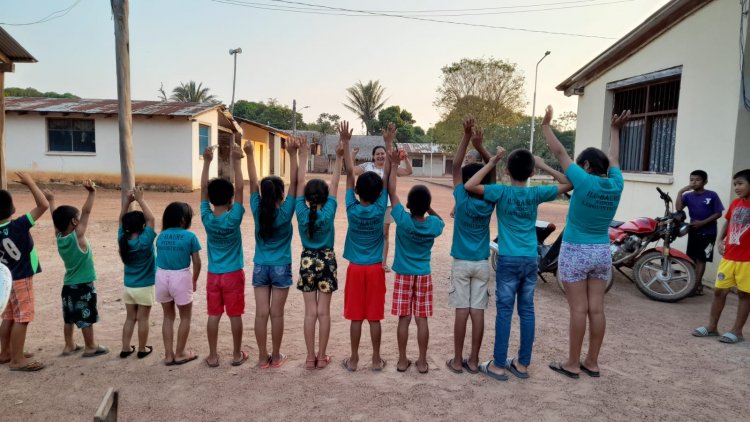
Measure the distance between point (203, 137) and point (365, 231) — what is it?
17.9m

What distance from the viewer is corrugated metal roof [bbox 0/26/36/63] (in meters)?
7.68

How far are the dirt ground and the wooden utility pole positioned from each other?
362 centimetres

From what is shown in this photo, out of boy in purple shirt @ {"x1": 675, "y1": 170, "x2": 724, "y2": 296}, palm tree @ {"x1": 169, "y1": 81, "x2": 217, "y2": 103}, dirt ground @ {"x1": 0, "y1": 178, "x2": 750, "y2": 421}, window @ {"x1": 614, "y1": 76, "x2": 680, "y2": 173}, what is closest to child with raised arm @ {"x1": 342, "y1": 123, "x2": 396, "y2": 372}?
dirt ground @ {"x1": 0, "y1": 178, "x2": 750, "y2": 421}

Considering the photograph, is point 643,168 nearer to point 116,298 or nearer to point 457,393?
point 457,393

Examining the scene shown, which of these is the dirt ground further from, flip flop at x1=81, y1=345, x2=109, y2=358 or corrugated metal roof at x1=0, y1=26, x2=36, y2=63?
corrugated metal roof at x1=0, y1=26, x2=36, y2=63

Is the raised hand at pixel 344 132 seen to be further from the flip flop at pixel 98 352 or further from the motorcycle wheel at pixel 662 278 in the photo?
the motorcycle wheel at pixel 662 278

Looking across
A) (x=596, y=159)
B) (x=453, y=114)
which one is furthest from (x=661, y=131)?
(x=453, y=114)

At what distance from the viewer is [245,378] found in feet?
11.5

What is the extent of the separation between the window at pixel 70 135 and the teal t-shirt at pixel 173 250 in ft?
57.3

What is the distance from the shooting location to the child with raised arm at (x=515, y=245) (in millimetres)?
3531

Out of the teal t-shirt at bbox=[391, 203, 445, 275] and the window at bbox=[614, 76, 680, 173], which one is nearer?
the teal t-shirt at bbox=[391, 203, 445, 275]

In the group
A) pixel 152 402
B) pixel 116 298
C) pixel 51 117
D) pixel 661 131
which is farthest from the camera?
pixel 51 117

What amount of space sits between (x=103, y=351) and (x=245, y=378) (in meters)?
1.33

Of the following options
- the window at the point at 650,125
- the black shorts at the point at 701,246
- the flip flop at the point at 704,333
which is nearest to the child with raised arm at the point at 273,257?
the flip flop at the point at 704,333
